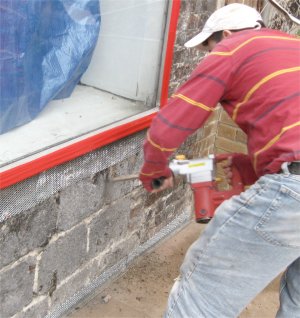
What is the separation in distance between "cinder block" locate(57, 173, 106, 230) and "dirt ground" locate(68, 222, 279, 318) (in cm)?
63

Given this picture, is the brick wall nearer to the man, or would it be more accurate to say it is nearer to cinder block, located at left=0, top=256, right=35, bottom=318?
cinder block, located at left=0, top=256, right=35, bottom=318

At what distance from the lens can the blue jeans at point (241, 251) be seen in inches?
76.3

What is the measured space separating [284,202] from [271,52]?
0.61 metres

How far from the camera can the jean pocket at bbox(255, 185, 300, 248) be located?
6.26ft

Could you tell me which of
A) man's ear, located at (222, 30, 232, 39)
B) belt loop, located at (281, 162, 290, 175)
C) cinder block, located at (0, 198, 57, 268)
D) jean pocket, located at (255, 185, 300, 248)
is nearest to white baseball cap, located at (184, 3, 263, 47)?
man's ear, located at (222, 30, 232, 39)

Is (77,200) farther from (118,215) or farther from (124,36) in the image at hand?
(124,36)

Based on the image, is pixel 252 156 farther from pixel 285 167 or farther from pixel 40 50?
pixel 40 50

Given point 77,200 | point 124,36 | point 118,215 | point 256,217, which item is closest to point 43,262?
point 77,200

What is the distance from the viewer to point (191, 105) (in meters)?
1.99

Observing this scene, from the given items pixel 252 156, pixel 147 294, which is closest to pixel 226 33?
pixel 252 156

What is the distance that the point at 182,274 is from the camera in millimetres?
2203

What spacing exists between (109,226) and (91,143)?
68 cm

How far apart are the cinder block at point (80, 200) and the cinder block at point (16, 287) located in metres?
0.27

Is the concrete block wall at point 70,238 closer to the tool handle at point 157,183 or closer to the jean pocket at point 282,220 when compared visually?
the tool handle at point 157,183
